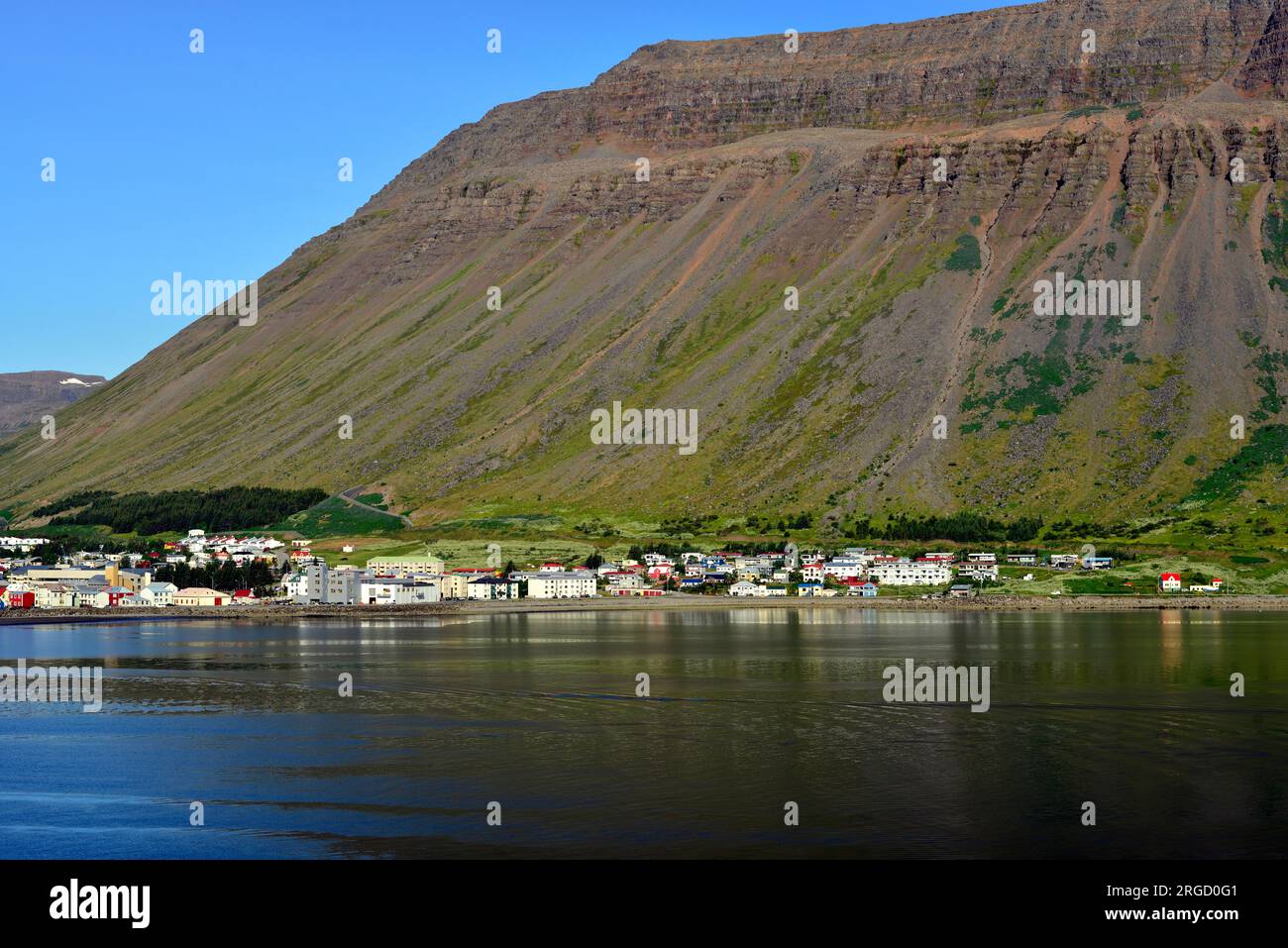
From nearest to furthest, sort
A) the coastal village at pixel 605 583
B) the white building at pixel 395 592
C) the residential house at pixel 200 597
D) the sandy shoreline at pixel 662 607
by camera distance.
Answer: the sandy shoreline at pixel 662 607 → the coastal village at pixel 605 583 → the white building at pixel 395 592 → the residential house at pixel 200 597

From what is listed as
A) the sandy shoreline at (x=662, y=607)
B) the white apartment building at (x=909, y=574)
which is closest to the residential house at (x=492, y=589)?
the sandy shoreline at (x=662, y=607)

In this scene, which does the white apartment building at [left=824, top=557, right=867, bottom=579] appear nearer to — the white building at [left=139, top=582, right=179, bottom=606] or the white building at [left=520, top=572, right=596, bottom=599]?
the white building at [left=520, top=572, right=596, bottom=599]

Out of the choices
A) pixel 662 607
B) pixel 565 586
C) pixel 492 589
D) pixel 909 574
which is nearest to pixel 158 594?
pixel 492 589

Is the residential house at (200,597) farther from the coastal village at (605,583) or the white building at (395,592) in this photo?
the white building at (395,592)

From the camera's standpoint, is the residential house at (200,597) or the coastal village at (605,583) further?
the residential house at (200,597)
